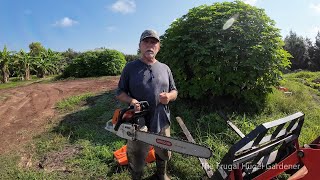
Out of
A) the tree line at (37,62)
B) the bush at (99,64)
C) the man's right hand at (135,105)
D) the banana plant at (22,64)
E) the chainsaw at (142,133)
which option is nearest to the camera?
the chainsaw at (142,133)

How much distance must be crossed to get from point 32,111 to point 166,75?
6287 mm

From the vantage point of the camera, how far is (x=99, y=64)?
20.0 metres

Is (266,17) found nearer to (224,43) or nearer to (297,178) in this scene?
(224,43)

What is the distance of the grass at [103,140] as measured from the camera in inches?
183

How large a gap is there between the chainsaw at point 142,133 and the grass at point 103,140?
4.40 feet

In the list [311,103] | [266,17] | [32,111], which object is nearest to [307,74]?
[311,103]

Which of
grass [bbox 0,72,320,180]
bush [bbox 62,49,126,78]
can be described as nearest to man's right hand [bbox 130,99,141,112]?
grass [bbox 0,72,320,180]

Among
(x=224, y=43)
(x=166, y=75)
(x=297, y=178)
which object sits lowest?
(x=297, y=178)

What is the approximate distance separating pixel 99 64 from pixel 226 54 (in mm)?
14495

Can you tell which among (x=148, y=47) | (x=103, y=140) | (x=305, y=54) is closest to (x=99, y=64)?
(x=103, y=140)

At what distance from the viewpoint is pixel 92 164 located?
4836 mm

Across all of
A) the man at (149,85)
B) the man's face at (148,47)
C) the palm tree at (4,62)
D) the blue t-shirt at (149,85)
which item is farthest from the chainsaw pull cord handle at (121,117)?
the palm tree at (4,62)

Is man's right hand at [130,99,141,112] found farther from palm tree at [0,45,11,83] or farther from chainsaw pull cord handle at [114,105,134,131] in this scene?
palm tree at [0,45,11,83]

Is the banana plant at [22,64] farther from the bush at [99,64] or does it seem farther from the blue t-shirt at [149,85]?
the blue t-shirt at [149,85]
